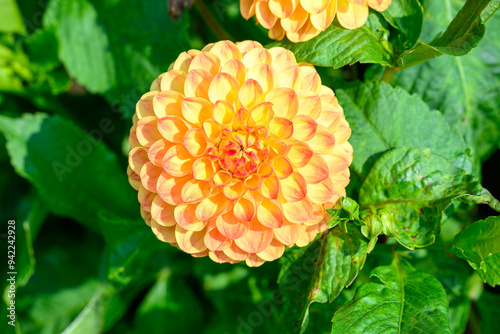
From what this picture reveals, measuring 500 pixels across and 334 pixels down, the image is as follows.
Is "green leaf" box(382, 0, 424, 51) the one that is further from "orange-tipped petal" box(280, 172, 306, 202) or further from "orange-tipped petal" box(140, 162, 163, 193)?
"orange-tipped petal" box(140, 162, 163, 193)

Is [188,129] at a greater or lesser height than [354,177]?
greater

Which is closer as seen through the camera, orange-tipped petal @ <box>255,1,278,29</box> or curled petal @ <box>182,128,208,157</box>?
curled petal @ <box>182,128,208,157</box>

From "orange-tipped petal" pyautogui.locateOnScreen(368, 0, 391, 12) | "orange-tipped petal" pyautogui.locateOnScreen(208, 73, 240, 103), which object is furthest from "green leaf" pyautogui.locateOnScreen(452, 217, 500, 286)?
"orange-tipped petal" pyautogui.locateOnScreen(208, 73, 240, 103)

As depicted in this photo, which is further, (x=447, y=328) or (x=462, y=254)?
(x=462, y=254)

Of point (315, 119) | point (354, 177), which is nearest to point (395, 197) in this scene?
point (354, 177)

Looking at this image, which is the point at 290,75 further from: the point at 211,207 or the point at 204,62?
the point at 211,207

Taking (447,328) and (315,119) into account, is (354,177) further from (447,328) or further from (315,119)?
(447,328)

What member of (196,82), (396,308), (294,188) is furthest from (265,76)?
(396,308)
